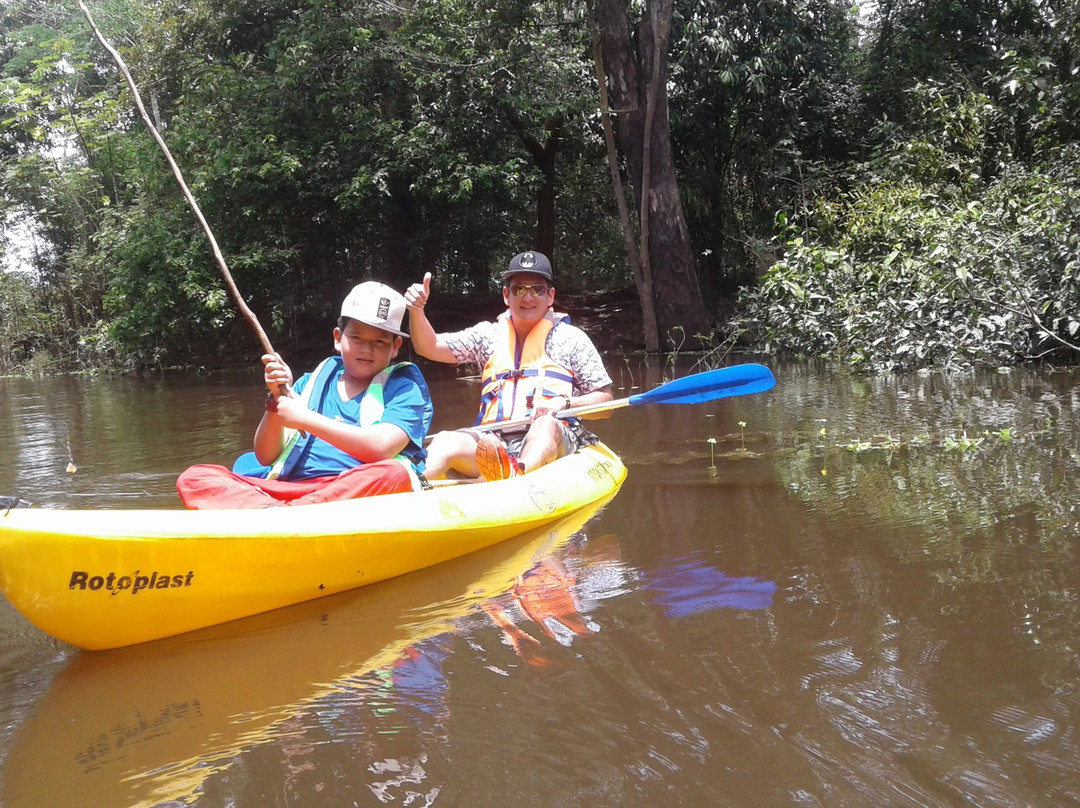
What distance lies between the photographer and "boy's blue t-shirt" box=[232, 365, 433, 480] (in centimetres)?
323

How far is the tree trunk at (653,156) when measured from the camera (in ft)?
38.0

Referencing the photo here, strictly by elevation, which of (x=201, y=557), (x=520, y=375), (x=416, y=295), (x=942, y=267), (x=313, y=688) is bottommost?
(x=313, y=688)

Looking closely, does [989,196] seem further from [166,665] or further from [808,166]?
[166,665]

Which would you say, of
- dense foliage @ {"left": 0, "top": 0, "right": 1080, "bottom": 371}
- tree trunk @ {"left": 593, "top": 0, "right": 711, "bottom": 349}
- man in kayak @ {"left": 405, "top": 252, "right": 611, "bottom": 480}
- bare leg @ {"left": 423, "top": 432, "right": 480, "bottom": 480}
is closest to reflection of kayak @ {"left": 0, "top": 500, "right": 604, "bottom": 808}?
bare leg @ {"left": 423, "top": 432, "right": 480, "bottom": 480}

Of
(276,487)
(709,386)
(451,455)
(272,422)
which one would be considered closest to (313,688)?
(276,487)

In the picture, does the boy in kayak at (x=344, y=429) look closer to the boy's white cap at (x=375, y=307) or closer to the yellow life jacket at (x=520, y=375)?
the boy's white cap at (x=375, y=307)

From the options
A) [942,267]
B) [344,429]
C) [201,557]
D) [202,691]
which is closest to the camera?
[202,691]

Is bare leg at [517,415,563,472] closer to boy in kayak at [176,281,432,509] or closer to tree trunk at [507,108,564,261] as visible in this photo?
boy in kayak at [176,281,432,509]

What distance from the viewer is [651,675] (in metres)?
2.15

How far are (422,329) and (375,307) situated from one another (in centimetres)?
102

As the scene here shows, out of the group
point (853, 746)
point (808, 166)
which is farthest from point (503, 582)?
point (808, 166)

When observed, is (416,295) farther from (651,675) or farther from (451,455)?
(651,675)

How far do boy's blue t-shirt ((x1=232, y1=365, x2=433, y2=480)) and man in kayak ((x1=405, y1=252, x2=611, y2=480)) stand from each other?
969mm

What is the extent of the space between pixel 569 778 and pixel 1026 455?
139 inches
